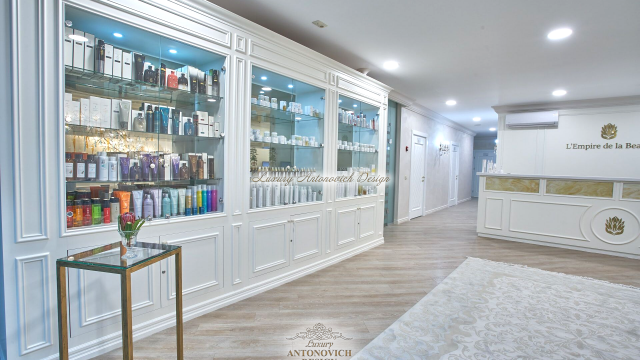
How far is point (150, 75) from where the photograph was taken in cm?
245

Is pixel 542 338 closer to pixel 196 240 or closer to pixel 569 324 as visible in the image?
pixel 569 324

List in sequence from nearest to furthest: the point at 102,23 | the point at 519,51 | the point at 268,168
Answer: the point at 102,23
the point at 268,168
the point at 519,51

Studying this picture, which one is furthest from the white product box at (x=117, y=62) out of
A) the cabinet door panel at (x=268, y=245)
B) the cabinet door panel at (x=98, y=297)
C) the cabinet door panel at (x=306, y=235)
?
the cabinet door panel at (x=306, y=235)

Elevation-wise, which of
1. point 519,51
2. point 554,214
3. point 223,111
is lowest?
point 554,214

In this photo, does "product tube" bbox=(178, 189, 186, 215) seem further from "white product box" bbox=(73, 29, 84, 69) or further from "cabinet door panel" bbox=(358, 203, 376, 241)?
"cabinet door panel" bbox=(358, 203, 376, 241)

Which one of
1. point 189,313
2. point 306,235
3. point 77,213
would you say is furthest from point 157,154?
point 306,235

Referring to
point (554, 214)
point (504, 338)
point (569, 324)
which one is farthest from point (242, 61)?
point (554, 214)

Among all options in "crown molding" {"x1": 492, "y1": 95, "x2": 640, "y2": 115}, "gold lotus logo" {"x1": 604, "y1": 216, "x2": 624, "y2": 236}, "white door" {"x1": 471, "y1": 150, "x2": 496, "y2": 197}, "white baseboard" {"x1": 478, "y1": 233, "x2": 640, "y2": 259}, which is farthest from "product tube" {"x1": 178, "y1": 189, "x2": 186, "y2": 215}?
"white door" {"x1": 471, "y1": 150, "x2": 496, "y2": 197}

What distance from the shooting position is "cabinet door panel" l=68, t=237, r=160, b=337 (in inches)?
79.6

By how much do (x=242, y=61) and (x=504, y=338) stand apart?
10.5ft

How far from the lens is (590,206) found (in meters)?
5.09

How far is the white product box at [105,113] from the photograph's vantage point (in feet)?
7.20
